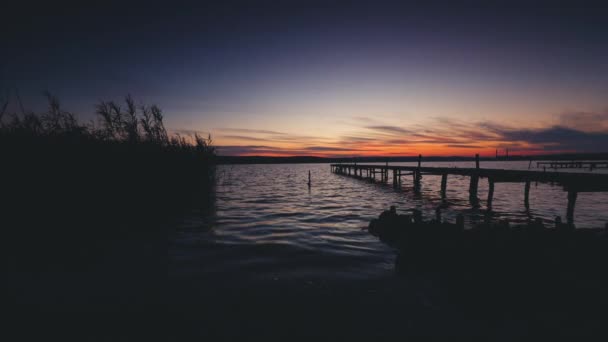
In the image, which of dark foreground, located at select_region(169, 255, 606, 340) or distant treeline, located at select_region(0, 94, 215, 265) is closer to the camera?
dark foreground, located at select_region(169, 255, 606, 340)

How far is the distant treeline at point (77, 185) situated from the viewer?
25.2 ft

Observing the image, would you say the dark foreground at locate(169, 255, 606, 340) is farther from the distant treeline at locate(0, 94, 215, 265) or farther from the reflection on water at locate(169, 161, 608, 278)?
the distant treeline at locate(0, 94, 215, 265)

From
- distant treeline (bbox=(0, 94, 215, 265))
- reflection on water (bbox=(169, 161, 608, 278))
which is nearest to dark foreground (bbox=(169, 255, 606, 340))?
reflection on water (bbox=(169, 161, 608, 278))

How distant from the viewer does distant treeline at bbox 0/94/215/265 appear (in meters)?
7.68

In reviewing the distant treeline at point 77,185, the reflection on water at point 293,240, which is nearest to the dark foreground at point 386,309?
the reflection on water at point 293,240

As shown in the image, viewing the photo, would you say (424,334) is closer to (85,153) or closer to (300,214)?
(300,214)

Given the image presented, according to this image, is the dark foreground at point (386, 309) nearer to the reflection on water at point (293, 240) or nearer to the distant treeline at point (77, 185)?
the reflection on water at point (293, 240)

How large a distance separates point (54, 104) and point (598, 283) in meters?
16.5

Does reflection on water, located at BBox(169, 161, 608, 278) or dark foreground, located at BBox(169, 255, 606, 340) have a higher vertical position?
dark foreground, located at BBox(169, 255, 606, 340)

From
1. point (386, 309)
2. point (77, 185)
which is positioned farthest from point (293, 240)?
point (77, 185)

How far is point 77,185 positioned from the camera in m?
9.40

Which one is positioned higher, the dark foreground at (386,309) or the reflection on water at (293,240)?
the dark foreground at (386,309)

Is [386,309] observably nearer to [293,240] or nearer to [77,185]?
[293,240]

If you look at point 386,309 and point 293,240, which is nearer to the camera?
point 386,309
